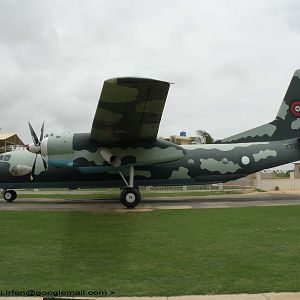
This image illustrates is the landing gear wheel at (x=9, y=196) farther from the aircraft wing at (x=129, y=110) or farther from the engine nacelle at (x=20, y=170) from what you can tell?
the aircraft wing at (x=129, y=110)

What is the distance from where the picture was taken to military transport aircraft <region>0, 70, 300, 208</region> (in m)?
18.6

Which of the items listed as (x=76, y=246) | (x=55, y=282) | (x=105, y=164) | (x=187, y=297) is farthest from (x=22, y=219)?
(x=187, y=297)

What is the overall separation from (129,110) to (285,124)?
34.0ft

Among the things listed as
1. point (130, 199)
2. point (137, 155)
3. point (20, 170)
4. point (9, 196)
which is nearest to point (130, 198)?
point (130, 199)

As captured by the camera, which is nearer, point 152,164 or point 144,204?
point 152,164

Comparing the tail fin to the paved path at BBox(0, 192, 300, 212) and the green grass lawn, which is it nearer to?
the paved path at BBox(0, 192, 300, 212)

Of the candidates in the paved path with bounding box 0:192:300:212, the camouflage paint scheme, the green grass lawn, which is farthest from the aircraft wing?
the green grass lawn

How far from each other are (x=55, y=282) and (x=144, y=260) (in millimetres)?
1910

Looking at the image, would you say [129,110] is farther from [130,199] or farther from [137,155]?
[130,199]

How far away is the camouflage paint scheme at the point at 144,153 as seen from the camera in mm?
18484

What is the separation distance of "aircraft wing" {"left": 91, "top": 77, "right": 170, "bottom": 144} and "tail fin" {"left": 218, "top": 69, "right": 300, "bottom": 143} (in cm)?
670

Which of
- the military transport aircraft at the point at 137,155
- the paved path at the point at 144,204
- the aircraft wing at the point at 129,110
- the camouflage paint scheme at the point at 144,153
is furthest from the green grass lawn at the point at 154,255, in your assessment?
the camouflage paint scheme at the point at 144,153

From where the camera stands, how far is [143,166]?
2142 cm

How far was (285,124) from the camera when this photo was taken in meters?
23.6
